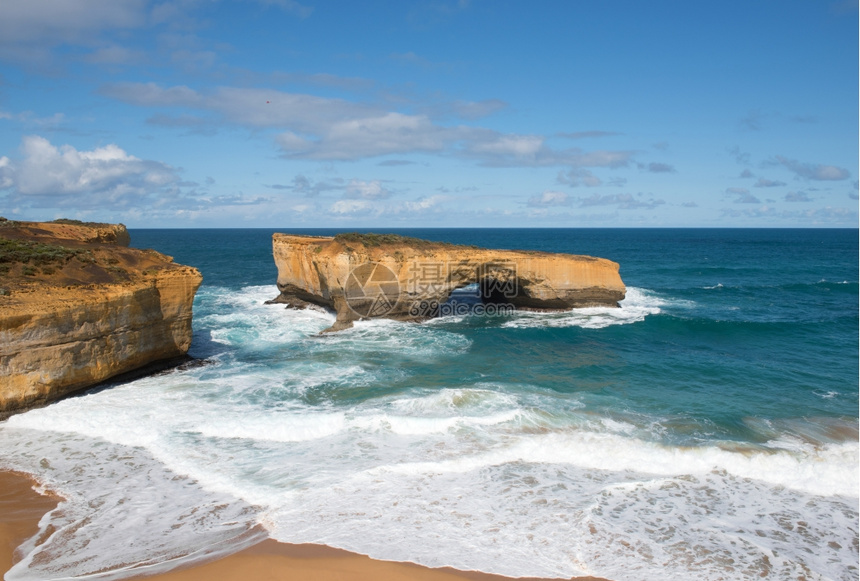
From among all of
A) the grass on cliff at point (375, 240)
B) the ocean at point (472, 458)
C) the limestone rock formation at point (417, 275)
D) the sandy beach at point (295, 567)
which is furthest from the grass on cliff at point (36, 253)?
the grass on cliff at point (375, 240)

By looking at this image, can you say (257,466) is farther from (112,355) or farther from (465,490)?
(112,355)

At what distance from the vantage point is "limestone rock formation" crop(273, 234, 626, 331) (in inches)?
932

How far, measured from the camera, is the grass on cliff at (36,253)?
15453mm

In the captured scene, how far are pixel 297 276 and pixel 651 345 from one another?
1785cm

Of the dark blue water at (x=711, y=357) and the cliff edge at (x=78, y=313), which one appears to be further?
the dark blue water at (x=711, y=357)

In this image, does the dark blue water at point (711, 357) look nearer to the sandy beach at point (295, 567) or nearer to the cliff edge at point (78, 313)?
the sandy beach at point (295, 567)

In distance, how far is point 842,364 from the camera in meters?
18.9

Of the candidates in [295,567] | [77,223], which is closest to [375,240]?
[77,223]

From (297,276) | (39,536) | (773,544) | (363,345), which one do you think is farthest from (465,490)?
(297,276)

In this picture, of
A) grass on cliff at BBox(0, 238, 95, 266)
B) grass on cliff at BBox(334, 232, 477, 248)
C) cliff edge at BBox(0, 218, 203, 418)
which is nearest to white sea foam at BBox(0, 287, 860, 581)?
cliff edge at BBox(0, 218, 203, 418)

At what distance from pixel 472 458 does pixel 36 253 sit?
1458 cm

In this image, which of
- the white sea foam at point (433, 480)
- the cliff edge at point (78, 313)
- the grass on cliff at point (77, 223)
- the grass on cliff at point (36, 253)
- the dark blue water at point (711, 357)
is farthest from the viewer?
the grass on cliff at point (77, 223)

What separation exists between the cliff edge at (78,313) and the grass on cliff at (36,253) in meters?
0.02

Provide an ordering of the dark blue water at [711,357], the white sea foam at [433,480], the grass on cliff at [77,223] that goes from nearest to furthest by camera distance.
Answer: the white sea foam at [433,480]
the dark blue water at [711,357]
the grass on cliff at [77,223]
